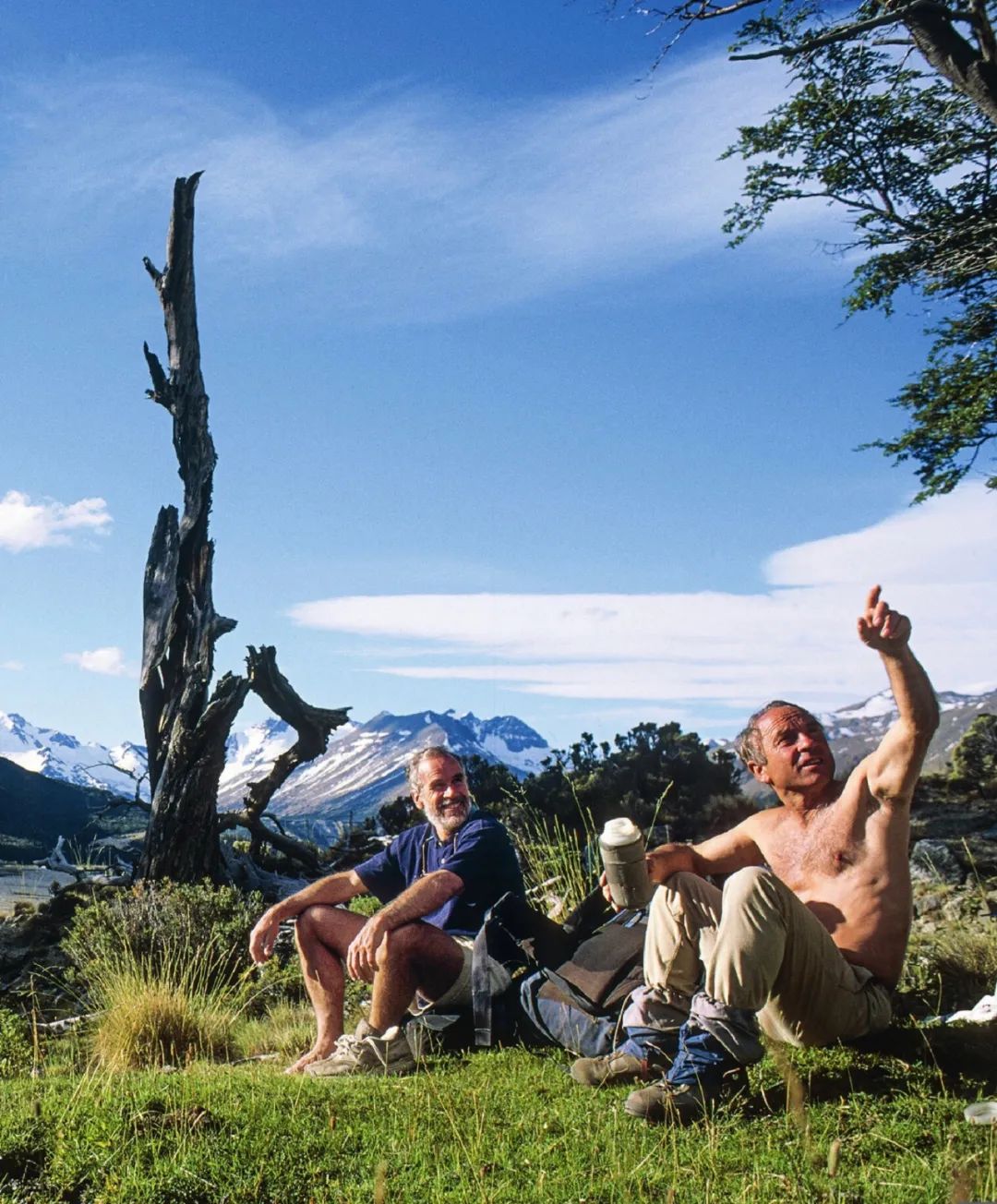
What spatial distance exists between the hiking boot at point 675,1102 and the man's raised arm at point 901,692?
1153 mm

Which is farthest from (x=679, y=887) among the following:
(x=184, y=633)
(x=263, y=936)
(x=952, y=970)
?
(x=184, y=633)

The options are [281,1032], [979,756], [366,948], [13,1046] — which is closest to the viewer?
[366,948]

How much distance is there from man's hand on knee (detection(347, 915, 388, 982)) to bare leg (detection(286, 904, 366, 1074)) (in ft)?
2.12

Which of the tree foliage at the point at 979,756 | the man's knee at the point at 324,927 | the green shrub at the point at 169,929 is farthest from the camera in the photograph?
the tree foliage at the point at 979,756

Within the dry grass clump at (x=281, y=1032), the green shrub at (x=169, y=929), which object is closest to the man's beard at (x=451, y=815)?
the dry grass clump at (x=281, y=1032)

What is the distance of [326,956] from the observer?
6250 millimetres

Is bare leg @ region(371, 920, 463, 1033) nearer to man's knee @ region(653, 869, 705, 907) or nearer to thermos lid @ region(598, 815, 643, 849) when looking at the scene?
man's knee @ region(653, 869, 705, 907)

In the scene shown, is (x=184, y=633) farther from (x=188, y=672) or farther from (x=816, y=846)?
(x=816, y=846)

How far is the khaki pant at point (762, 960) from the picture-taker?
12.8 ft

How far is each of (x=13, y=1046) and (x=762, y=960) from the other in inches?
200

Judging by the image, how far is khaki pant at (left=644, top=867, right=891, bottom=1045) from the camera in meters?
3.91

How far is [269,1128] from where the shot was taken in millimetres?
4270

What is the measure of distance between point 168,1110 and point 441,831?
6.45 feet

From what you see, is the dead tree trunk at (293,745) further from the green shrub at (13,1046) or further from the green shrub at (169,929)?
the green shrub at (13,1046)
